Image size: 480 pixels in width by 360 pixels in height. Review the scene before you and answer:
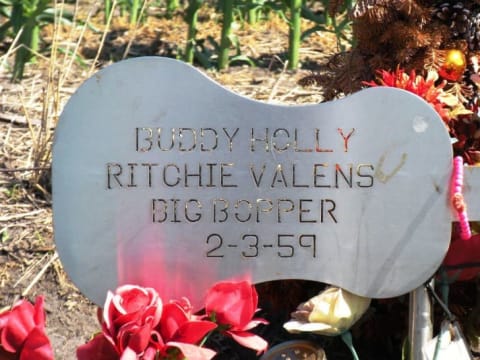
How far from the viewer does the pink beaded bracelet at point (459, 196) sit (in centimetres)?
166

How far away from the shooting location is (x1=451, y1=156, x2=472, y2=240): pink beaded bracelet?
166 cm

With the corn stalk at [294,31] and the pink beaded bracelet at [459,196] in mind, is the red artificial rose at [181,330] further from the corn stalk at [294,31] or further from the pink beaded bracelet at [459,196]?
the corn stalk at [294,31]

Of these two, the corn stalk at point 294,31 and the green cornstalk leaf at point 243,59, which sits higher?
the corn stalk at point 294,31

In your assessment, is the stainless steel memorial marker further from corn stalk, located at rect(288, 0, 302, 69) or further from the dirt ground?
corn stalk, located at rect(288, 0, 302, 69)

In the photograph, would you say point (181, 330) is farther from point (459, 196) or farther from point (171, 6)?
point (171, 6)

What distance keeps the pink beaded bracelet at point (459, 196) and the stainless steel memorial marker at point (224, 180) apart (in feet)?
0.04

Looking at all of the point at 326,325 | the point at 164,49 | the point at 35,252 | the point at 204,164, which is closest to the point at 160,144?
the point at 204,164

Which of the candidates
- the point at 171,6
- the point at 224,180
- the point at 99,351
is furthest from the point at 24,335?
the point at 171,6

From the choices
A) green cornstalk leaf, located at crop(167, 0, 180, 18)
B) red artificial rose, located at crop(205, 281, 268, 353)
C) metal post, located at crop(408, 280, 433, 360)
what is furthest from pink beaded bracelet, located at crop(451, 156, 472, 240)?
green cornstalk leaf, located at crop(167, 0, 180, 18)

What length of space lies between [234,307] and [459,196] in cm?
43

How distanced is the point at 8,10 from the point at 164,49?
2.15 feet

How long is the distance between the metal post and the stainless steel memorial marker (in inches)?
3.7

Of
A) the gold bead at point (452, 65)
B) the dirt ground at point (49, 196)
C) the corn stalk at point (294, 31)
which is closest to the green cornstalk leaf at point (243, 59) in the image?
the dirt ground at point (49, 196)

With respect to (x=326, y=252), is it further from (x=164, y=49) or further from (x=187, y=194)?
(x=164, y=49)
